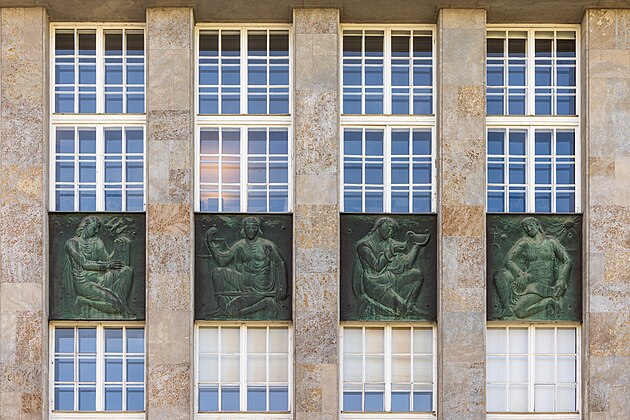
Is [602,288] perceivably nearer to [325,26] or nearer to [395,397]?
[395,397]

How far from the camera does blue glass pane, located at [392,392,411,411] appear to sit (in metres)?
17.1

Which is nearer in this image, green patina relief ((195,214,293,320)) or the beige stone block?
the beige stone block

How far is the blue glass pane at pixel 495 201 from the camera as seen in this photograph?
17.4 meters

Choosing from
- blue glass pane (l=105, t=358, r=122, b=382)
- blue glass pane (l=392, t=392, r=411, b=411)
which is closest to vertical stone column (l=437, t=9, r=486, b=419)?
blue glass pane (l=392, t=392, r=411, b=411)

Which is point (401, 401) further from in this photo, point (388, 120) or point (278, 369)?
point (388, 120)

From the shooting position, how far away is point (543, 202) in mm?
17453

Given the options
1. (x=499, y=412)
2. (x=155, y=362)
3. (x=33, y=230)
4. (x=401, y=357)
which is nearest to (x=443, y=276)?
(x=401, y=357)

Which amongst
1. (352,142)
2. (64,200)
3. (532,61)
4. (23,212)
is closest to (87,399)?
(23,212)

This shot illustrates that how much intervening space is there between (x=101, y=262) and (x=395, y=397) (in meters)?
6.26

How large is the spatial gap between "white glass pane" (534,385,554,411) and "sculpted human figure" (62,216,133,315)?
8.05 meters

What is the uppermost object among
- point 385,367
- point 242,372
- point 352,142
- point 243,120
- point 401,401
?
point 243,120

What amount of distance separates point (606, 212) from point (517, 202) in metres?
1.69

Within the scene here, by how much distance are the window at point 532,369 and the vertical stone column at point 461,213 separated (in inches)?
24.0

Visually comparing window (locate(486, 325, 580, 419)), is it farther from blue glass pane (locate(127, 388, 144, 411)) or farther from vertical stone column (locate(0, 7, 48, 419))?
vertical stone column (locate(0, 7, 48, 419))
